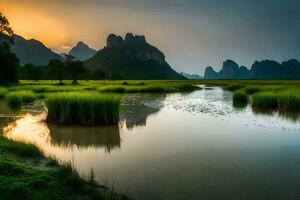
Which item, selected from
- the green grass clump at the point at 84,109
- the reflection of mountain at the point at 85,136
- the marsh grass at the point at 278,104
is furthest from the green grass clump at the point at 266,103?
the reflection of mountain at the point at 85,136

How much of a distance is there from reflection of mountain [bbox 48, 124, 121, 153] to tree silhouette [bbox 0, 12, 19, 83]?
4333 cm

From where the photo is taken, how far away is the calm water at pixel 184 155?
22.5ft

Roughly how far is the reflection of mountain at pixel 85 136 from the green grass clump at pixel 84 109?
2.28ft

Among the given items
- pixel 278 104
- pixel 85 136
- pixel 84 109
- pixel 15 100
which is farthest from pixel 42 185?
pixel 15 100

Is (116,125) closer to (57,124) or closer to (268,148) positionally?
(57,124)

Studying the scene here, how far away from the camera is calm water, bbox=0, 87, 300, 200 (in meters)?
6.86

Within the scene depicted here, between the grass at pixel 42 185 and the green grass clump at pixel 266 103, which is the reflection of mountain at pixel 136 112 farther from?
the grass at pixel 42 185

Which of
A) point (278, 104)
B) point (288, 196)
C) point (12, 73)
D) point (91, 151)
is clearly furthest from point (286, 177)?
point (12, 73)

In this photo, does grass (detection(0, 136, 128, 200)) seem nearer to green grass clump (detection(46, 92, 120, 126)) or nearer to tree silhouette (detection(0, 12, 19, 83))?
green grass clump (detection(46, 92, 120, 126))

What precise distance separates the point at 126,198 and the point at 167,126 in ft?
34.3

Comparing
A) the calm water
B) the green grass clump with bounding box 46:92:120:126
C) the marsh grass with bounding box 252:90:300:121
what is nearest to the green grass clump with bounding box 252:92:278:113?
the marsh grass with bounding box 252:90:300:121

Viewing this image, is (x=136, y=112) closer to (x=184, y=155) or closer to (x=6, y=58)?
(x=184, y=155)

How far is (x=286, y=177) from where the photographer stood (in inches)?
301

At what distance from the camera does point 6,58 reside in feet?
179
